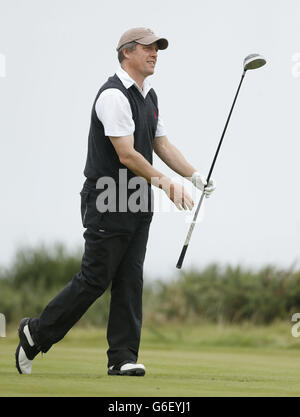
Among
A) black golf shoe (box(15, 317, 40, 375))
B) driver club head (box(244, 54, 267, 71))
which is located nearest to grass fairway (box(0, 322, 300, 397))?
black golf shoe (box(15, 317, 40, 375))

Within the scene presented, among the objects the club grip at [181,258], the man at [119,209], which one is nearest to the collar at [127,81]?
the man at [119,209]

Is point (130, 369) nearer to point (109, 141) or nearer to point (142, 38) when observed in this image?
point (109, 141)

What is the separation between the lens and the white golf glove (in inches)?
205

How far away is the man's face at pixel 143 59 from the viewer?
5.18 meters

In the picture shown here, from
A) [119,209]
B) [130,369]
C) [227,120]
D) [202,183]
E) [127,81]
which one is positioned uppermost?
[127,81]

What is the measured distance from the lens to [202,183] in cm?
522

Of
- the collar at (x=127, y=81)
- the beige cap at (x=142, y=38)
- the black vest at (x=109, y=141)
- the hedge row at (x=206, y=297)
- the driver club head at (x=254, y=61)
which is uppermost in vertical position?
the beige cap at (x=142, y=38)

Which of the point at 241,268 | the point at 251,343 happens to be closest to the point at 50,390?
the point at 251,343

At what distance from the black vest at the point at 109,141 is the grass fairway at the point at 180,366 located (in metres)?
1.15

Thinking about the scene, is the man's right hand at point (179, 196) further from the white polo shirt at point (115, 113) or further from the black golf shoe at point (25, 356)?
the black golf shoe at point (25, 356)

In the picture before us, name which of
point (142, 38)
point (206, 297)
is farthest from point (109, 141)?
point (206, 297)

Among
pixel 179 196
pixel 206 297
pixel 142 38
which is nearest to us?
pixel 179 196

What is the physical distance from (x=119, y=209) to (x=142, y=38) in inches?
39.7
